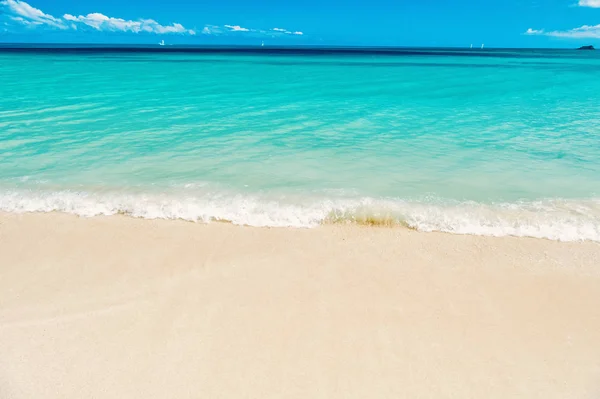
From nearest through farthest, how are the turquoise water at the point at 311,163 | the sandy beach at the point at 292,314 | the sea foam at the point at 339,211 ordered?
the sandy beach at the point at 292,314 → the sea foam at the point at 339,211 → the turquoise water at the point at 311,163

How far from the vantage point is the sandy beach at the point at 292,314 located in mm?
3080

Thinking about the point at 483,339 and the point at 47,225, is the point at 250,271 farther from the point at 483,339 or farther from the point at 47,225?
the point at 47,225

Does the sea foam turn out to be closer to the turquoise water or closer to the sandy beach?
the turquoise water

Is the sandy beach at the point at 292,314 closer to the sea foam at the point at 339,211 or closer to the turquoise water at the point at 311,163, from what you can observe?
the sea foam at the point at 339,211

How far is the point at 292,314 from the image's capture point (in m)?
3.76

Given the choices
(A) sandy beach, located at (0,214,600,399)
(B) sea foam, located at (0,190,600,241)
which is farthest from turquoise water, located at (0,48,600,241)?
(A) sandy beach, located at (0,214,600,399)

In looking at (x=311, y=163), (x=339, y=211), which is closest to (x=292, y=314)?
(x=339, y=211)

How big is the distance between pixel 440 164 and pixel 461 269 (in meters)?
3.92

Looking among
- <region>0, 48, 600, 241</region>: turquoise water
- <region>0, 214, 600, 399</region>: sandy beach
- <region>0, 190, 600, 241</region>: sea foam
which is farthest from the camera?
<region>0, 48, 600, 241</region>: turquoise water

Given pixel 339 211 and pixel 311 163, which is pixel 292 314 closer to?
pixel 339 211

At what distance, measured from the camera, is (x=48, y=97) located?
15570 mm

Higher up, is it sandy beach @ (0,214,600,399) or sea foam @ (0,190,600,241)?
sea foam @ (0,190,600,241)

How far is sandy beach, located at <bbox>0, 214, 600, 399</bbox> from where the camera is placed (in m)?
3.08

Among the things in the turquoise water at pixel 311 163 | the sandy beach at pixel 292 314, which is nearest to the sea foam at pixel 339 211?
the turquoise water at pixel 311 163
